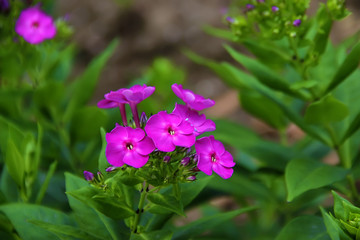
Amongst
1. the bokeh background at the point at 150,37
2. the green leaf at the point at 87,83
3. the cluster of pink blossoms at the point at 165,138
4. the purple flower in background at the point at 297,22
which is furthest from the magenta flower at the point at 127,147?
the bokeh background at the point at 150,37

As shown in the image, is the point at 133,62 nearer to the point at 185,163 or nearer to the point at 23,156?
the point at 23,156

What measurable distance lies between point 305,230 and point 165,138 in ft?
2.51

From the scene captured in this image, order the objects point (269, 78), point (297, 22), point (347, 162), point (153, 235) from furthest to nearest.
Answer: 1. point (347, 162)
2. point (269, 78)
3. point (297, 22)
4. point (153, 235)

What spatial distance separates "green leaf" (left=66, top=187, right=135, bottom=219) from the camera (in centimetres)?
142

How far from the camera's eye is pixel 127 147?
4.28ft

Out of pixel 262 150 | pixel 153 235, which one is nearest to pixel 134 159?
pixel 153 235

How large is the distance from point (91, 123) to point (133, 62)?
10.8ft

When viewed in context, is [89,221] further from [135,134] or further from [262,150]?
[262,150]

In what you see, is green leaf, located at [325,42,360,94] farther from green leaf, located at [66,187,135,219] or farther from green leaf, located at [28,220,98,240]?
green leaf, located at [28,220,98,240]

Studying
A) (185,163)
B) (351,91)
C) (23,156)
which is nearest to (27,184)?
(23,156)

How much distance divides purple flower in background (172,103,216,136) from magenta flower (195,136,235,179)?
0.10ft

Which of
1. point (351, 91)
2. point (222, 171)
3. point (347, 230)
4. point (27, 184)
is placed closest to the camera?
point (222, 171)

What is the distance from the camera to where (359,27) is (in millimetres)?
4820

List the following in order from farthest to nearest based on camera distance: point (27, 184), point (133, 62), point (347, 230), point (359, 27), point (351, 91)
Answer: point (133, 62) < point (359, 27) < point (351, 91) < point (27, 184) < point (347, 230)
